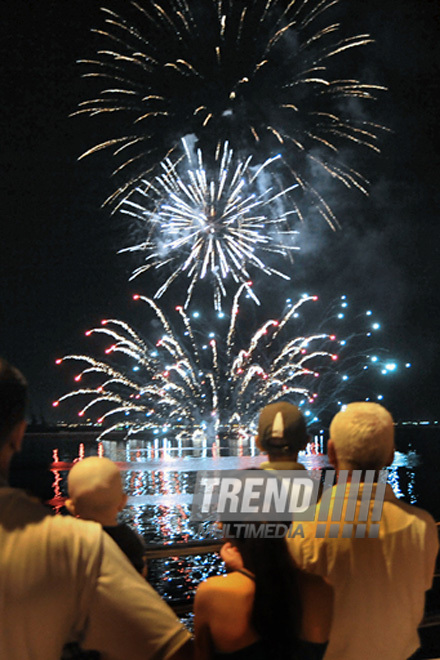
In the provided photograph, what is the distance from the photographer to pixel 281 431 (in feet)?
11.7

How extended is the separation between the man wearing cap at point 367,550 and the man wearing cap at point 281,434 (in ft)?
2.49

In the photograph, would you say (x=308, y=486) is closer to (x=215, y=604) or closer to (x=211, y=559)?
(x=215, y=604)

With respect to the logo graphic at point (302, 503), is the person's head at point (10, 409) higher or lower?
higher

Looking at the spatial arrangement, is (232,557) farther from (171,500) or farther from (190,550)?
(171,500)

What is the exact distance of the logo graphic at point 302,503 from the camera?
266 cm

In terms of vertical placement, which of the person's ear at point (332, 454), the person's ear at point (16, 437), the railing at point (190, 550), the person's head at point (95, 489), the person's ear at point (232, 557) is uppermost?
the person's ear at point (16, 437)

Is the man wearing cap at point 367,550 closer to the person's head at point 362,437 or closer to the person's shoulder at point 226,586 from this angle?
the person's head at point 362,437

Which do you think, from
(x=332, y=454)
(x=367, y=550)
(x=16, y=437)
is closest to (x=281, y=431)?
(x=332, y=454)

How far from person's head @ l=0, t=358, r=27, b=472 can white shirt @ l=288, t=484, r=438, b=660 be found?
129 cm

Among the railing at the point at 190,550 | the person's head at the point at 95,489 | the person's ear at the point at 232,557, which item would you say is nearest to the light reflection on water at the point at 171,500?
the railing at the point at 190,550

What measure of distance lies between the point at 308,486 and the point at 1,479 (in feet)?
6.83

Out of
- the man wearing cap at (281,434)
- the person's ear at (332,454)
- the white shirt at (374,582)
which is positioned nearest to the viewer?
the white shirt at (374,582)

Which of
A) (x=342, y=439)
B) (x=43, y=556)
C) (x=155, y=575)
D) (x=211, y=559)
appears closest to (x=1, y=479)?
(x=43, y=556)

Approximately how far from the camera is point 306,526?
2693mm
